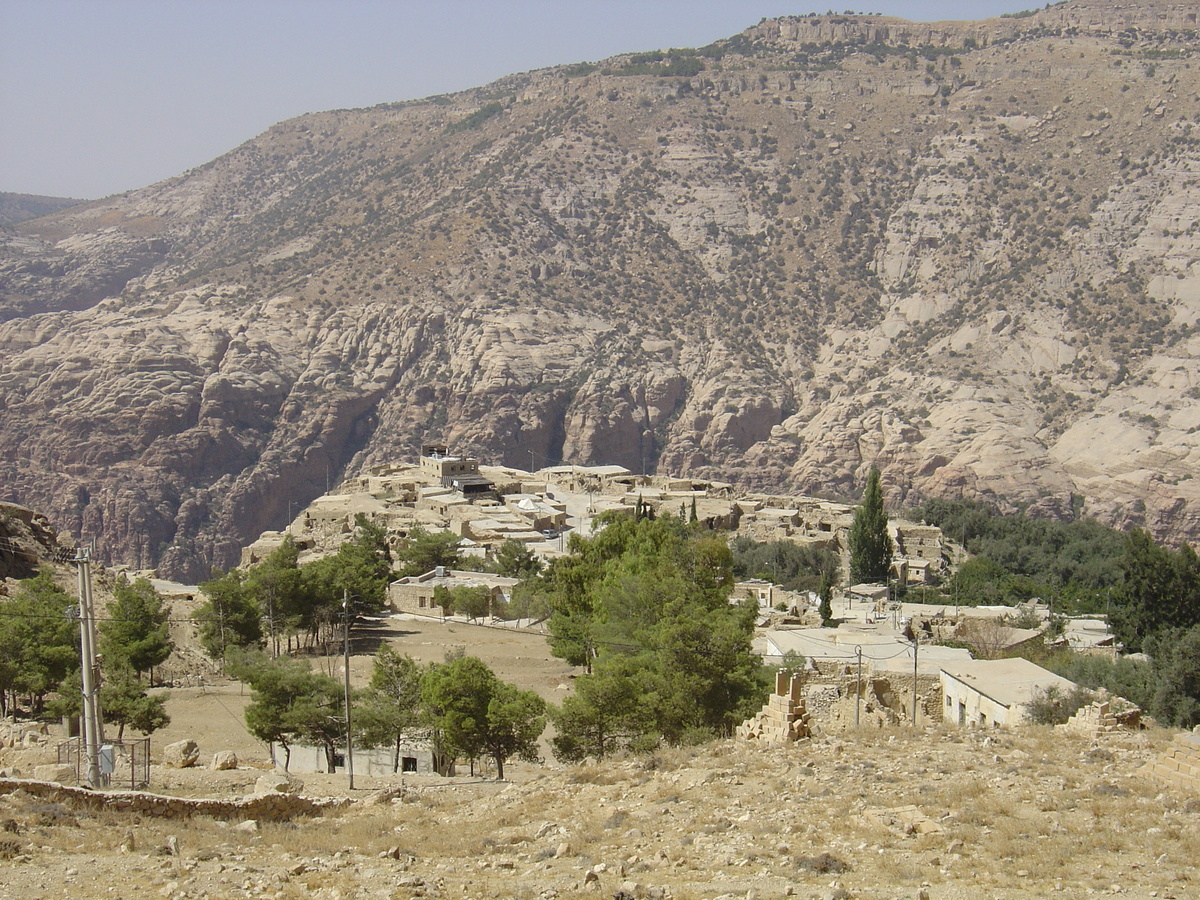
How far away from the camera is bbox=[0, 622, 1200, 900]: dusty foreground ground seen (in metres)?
11.7

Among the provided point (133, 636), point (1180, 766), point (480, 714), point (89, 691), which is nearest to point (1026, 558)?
point (133, 636)

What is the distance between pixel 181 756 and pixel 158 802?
469cm

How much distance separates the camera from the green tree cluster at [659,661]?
21.9m

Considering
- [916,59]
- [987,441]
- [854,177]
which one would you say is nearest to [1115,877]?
[987,441]

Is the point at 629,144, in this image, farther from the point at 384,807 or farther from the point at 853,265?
the point at 384,807

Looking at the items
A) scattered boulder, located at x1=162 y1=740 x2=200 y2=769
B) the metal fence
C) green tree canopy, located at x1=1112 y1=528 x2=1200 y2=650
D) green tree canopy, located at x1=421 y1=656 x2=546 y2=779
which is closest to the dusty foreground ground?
the metal fence

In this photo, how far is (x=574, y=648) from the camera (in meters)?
31.0

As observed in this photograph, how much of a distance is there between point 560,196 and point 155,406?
40393mm

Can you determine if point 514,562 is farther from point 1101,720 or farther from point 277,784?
point 1101,720

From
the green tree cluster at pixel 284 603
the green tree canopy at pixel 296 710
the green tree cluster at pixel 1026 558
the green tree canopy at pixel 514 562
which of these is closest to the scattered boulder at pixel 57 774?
the green tree canopy at pixel 296 710

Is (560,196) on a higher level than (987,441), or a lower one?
higher

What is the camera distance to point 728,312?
107 m

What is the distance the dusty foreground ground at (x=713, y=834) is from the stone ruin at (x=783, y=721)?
523 millimetres

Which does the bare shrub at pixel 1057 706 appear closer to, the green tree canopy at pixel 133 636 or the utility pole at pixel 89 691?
the utility pole at pixel 89 691
